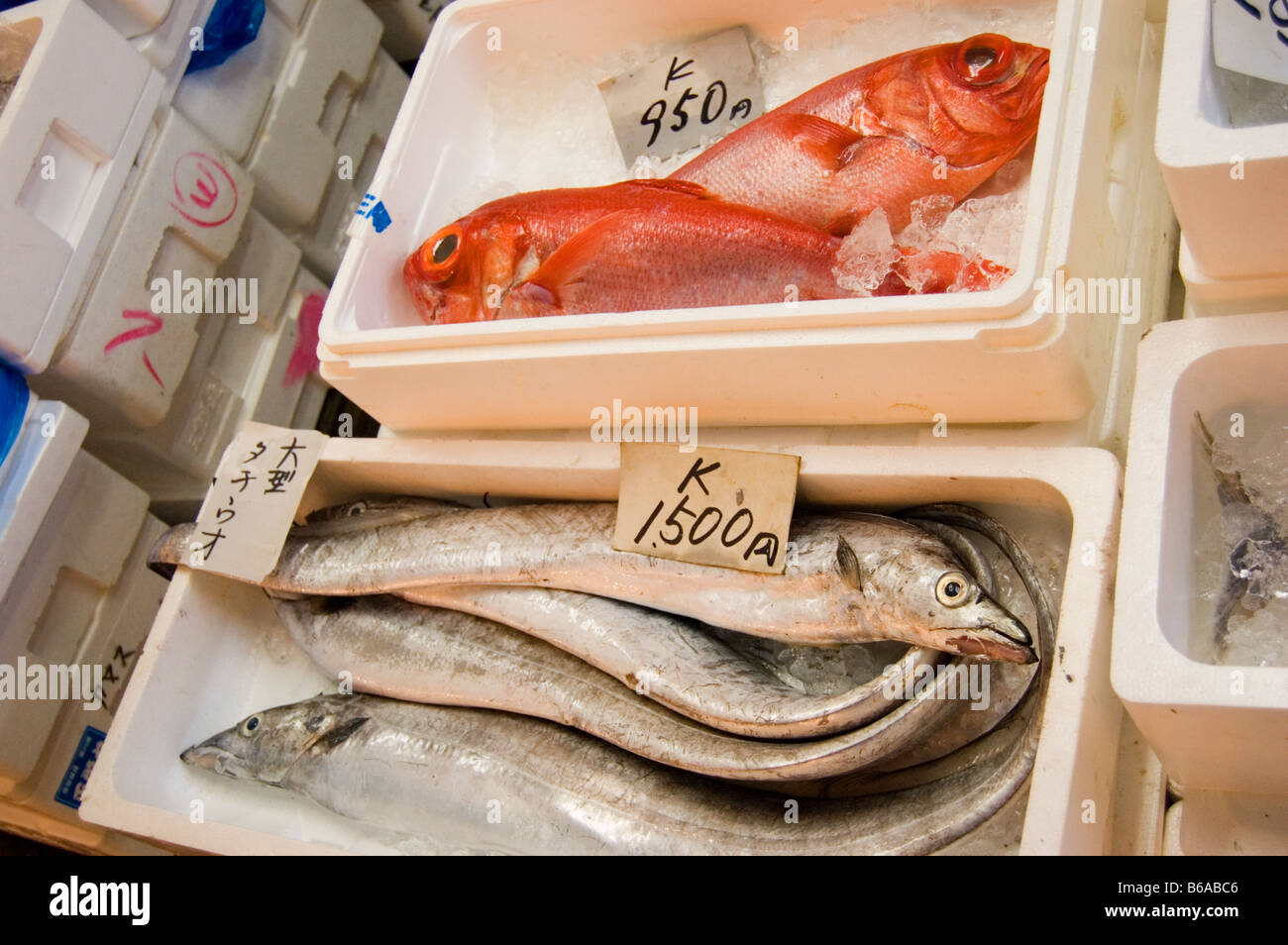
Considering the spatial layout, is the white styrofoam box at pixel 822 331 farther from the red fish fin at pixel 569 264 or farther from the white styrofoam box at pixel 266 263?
the white styrofoam box at pixel 266 263

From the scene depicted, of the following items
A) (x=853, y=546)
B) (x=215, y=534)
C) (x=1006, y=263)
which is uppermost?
(x=1006, y=263)

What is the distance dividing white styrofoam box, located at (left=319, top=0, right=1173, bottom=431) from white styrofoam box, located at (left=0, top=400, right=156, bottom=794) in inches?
22.5

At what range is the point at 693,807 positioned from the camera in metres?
1.32

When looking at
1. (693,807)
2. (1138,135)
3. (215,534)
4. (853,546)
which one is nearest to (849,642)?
(853,546)

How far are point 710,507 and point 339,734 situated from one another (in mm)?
646

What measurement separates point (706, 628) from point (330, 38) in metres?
1.65

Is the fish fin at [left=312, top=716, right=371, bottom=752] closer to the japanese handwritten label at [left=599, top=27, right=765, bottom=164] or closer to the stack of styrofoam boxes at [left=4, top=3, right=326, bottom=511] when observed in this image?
the stack of styrofoam boxes at [left=4, top=3, right=326, bottom=511]

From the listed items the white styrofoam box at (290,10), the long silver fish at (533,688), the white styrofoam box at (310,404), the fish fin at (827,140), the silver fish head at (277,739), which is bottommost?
the silver fish head at (277,739)

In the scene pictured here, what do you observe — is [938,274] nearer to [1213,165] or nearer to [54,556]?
[1213,165]

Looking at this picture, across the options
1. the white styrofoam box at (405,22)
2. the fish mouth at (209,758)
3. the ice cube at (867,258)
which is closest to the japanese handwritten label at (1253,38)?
the ice cube at (867,258)

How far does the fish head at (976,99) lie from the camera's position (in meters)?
1.38

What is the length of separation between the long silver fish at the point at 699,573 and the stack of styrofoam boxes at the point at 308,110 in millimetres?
889
